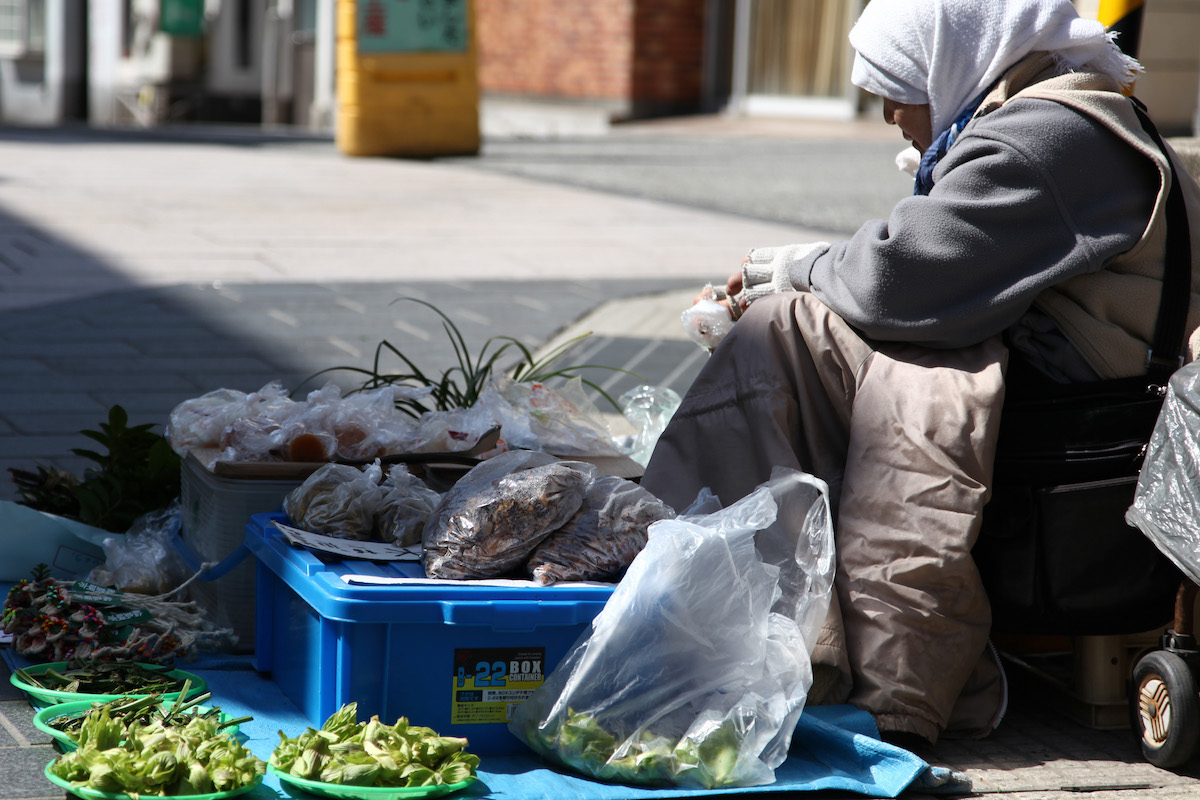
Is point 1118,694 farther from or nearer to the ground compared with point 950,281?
nearer to the ground

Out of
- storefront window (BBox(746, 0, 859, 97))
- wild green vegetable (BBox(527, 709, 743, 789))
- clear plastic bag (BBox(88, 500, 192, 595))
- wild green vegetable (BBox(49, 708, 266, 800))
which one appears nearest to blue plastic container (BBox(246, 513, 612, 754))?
wild green vegetable (BBox(527, 709, 743, 789))

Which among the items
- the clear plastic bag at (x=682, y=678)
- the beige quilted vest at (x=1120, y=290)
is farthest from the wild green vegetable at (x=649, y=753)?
the beige quilted vest at (x=1120, y=290)

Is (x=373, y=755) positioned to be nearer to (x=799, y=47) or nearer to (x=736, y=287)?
(x=736, y=287)

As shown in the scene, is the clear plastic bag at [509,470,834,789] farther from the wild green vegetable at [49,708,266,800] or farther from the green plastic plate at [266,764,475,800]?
the wild green vegetable at [49,708,266,800]

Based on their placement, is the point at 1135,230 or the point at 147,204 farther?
→ the point at 147,204

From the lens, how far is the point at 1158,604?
99.5 inches

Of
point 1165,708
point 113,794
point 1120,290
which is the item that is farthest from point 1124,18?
point 113,794

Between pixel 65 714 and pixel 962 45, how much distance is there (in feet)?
6.37

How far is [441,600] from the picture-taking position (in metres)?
2.29

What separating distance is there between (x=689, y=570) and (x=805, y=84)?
1516cm

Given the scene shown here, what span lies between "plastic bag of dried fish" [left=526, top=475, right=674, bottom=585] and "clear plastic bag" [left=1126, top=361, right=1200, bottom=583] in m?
0.79

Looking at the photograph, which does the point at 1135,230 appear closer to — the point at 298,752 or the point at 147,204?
the point at 298,752

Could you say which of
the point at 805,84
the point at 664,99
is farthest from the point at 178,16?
the point at 805,84

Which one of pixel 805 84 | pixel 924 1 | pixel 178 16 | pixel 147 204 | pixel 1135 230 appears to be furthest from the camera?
pixel 178 16
